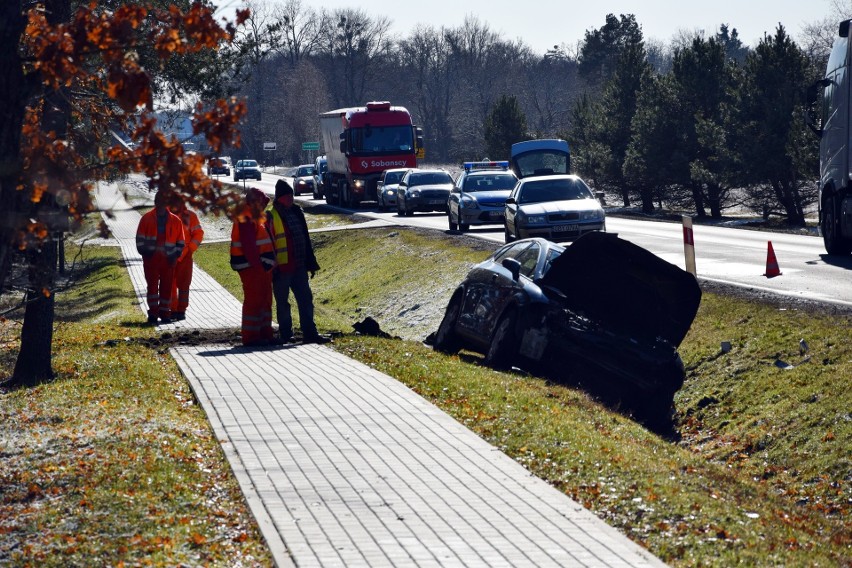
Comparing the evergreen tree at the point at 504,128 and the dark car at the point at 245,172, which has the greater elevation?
the evergreen tree at the point at 504,128

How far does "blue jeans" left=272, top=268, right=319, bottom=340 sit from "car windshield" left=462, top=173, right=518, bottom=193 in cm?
1946

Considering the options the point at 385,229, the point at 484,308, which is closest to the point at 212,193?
the point at 484,308

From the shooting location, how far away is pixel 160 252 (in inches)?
723

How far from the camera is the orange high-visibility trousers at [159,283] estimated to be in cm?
1844

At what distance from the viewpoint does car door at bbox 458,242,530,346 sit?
43.8ft

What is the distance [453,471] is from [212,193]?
2.89 meters

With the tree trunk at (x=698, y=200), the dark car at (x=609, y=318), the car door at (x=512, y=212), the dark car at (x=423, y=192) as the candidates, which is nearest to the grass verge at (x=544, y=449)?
the dark car at (x=609, y=318)

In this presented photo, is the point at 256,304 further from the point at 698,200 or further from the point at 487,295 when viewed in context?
the point at 698,200

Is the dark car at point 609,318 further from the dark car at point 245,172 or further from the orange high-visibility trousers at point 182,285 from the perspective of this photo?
the dark car at point 245,172

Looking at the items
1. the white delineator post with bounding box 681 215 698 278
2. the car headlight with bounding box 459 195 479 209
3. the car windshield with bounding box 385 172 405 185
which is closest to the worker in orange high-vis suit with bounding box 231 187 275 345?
the white delineator post with bounding box 681 215 698 278


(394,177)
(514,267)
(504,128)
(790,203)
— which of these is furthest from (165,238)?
(504,128)

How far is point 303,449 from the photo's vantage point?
28.5 feet

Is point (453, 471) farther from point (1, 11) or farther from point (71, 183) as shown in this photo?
point (1, 11)

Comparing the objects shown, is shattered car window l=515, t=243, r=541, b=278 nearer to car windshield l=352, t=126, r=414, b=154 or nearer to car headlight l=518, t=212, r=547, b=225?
car headlight l=518, t=212, r=547, b=225
